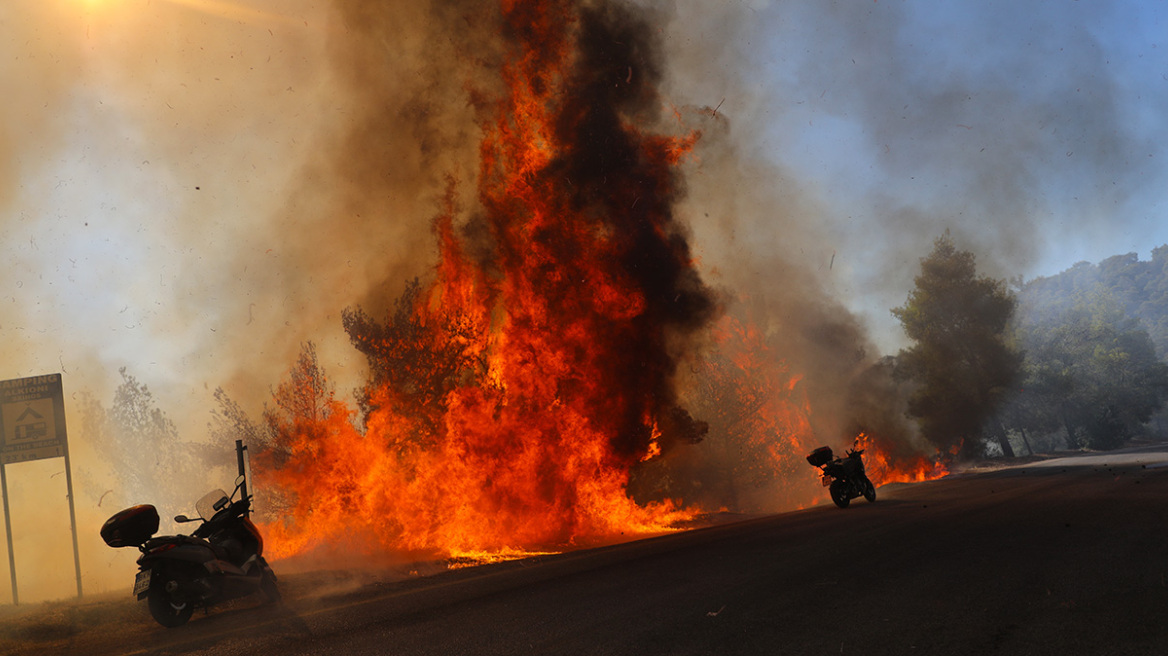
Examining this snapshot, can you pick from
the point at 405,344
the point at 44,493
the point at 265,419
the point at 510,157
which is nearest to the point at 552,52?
the point at 510,157

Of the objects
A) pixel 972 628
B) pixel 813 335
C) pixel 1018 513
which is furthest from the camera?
pixel 813 335

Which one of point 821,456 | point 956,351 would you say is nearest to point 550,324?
point 821,456

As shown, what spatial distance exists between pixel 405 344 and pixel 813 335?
27.7m

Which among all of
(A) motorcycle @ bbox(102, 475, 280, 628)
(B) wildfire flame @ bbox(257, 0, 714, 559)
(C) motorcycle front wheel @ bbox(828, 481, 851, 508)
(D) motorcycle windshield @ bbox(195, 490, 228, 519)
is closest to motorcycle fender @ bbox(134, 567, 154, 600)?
(A) motorcycle @ bbox(102, 475, 280, 628)

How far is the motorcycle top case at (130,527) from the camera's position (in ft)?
29.1

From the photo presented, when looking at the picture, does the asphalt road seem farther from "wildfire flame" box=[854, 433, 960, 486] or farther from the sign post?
"wildfire flame" box=[854, 433, 960, 486]

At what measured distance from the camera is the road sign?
62.8 ft

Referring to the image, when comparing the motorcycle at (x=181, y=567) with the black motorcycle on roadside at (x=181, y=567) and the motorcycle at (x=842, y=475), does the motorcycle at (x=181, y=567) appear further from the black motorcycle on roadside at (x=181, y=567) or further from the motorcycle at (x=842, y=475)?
the motorcycle at (x=842, y=475)

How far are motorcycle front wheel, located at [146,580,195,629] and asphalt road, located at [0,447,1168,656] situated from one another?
0.21m

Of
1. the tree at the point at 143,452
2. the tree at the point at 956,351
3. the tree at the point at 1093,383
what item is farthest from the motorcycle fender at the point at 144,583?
the tree at the point at 1093,383

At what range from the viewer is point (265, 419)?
98.3 ft

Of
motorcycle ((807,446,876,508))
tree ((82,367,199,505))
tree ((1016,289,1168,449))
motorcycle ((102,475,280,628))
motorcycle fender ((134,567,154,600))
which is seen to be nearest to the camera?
motorcycle fender ((134,567,154,600))

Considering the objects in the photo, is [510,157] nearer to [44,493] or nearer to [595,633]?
[595,633]

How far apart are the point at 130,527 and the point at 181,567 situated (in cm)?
83
